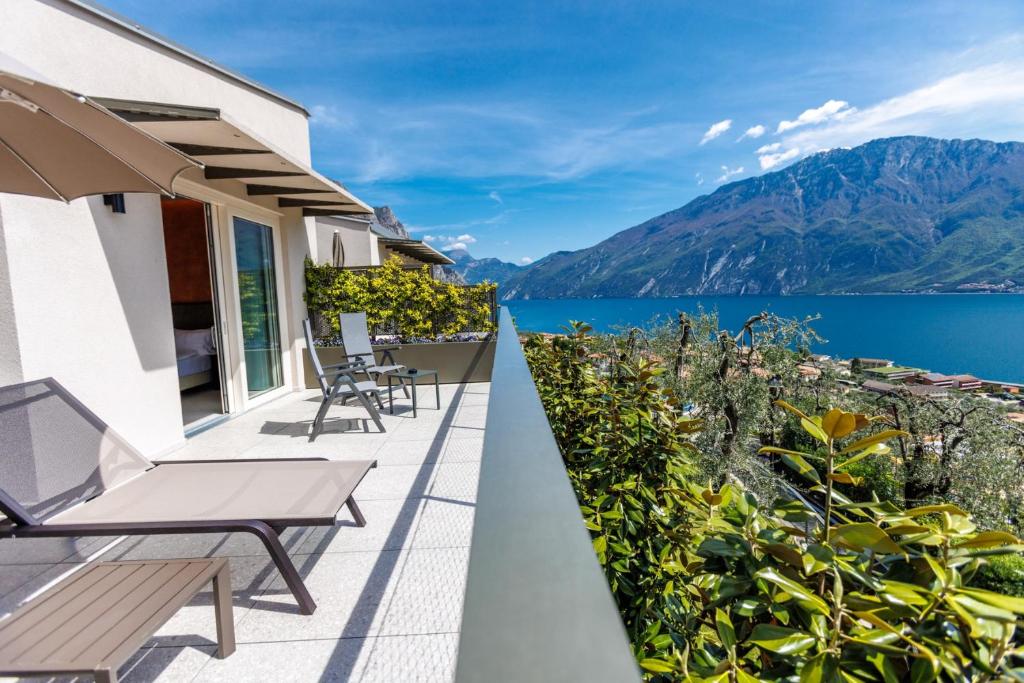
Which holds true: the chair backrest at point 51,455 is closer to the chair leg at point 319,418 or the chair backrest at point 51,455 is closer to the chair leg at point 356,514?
the chair leg at point 356,514

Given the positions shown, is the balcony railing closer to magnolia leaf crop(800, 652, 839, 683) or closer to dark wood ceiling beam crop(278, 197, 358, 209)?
magnolia leaf crop(800, 652, 839, 683)

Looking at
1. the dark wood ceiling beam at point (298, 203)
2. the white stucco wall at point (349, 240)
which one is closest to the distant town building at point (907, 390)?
the white stucco wall at point (349, 240)

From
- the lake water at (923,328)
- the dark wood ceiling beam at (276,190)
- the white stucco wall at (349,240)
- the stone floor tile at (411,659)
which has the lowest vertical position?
the lake water at (923,328)

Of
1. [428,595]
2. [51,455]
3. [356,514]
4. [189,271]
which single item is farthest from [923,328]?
[51,455]

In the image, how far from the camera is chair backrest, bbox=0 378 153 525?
7.70 ft

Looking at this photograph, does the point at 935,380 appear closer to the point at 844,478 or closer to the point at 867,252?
the point at 844,478

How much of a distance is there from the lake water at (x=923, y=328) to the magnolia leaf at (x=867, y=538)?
119 feet

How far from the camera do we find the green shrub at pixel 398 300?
7805mm

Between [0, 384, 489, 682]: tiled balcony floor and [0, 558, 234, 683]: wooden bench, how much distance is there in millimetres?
217

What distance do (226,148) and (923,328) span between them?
336 ft

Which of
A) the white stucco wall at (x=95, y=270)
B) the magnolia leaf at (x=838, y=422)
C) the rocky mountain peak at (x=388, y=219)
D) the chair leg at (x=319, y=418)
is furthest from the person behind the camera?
the rocky mountain peak at (x=388, y=219)

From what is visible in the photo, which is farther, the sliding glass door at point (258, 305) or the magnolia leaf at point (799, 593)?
the sliding glass door at point (258, 305)

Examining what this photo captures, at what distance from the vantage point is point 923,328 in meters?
80.2

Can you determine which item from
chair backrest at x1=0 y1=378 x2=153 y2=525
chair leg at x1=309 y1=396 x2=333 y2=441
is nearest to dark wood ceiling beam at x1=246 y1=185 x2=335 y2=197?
chair leg at x1=309 y1=396 x2=333 y2=441
